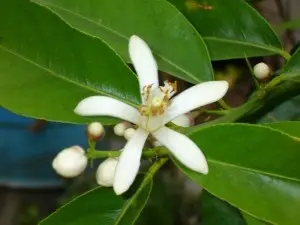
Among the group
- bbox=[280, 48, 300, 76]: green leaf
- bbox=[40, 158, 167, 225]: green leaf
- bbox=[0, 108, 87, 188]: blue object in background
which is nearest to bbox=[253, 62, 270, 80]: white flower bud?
bbox=[280, 48, 300, 76]: green leaf

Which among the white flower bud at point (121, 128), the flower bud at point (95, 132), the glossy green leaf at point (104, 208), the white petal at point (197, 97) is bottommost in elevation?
the glossy green leaf at point (104, 208)

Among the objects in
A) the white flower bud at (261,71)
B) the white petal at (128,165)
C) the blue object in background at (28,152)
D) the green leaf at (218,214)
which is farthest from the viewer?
the blue object in background at (28,152)

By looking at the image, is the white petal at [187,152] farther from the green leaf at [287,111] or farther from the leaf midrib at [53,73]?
the green leaf at [287,111]

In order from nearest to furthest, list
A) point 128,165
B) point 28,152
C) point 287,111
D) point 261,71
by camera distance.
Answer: point 128,165 < point 261,71 < point 287,111 < point 28,152

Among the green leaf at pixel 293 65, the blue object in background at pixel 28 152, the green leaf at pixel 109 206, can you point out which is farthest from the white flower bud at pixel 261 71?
the blue object in background at pixel 28 152

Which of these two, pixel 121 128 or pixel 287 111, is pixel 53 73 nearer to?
pixel 121 128

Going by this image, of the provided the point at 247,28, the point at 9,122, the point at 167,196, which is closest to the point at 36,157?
the point at 9,122

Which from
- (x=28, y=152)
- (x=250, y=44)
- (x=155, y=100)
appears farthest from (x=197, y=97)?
(x=28, y=152)
